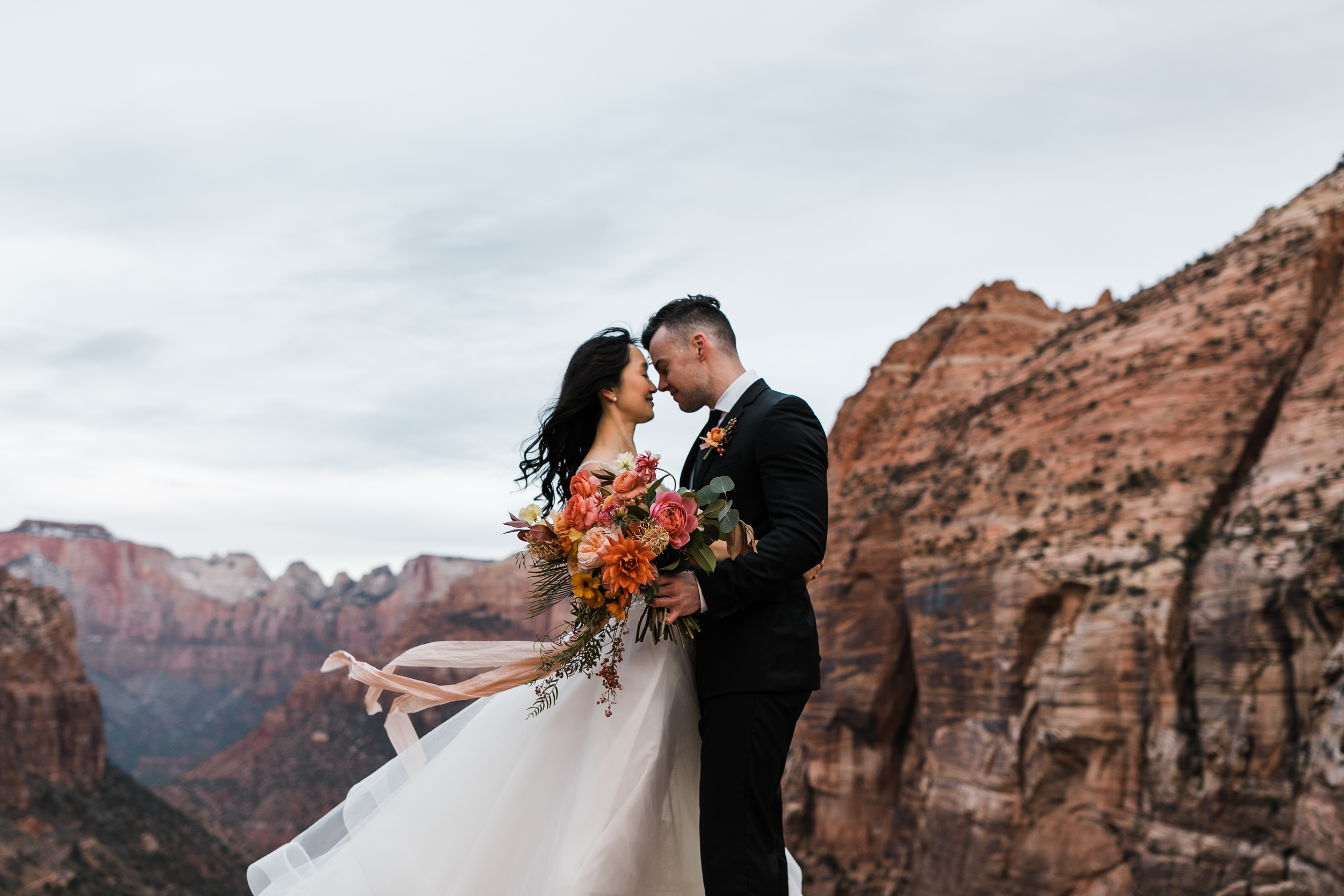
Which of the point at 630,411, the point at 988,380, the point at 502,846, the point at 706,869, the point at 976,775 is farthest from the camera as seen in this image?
the point at 988,380

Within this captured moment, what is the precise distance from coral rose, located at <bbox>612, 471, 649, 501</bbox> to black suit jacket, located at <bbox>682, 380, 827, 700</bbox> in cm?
39

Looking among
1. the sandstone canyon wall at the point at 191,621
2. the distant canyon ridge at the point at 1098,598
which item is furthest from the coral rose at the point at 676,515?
the sandstone canyon wall at the point at 191,621

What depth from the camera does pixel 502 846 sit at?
4051mm

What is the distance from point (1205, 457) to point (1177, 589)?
3.60 metres

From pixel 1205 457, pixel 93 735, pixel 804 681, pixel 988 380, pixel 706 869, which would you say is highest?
pixel 988 380

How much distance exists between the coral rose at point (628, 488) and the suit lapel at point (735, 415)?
17.2 inches

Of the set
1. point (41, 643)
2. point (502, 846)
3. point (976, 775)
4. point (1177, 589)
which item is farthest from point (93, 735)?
point (502, 846)

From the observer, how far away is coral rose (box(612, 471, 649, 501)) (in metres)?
3.80

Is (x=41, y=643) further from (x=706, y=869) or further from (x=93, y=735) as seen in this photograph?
Result: (x=706, y=869)

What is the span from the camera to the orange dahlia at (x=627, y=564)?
11.9 feet

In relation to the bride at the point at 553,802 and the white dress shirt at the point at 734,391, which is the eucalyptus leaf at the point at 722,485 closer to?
the white dress shirt at the point at 734,391

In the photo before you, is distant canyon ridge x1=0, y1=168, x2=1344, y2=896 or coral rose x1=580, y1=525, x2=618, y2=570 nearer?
coral rose x1=580, y1=525, x2=618, y2=570

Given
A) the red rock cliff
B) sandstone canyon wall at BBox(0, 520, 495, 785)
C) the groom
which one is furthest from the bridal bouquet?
sandstone canyon wall at BBox(0, 520, 495, 785)

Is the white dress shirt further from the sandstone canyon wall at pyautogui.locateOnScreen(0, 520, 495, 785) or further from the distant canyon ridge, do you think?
the sandstone canyon wall at pyautogui.locateOnScreen(0, 520, 495, 785)
